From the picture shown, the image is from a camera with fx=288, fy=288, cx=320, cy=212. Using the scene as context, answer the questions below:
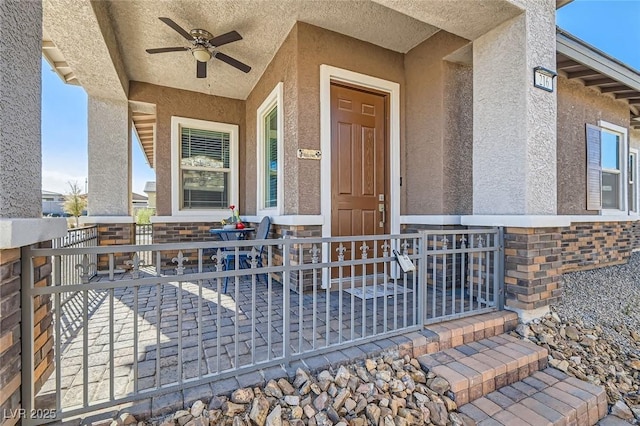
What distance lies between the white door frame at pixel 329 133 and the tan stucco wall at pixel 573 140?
8.21 ft

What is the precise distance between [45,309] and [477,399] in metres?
2.58

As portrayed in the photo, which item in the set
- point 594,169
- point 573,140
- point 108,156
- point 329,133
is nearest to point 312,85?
point 329,133

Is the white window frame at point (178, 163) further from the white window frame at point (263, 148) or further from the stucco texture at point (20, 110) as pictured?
the stucco texture at point (20, 110)

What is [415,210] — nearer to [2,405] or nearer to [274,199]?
[274,199]

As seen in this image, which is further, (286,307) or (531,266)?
(531,266)

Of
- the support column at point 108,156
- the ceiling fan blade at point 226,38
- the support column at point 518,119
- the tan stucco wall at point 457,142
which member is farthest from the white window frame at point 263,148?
the support column at point 518,119

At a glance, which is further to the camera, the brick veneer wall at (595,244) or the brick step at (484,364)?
the brick veneer wall at (595,244)

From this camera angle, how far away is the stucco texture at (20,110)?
1.18m

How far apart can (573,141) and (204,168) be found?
19.8ft

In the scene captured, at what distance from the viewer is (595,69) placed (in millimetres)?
3764

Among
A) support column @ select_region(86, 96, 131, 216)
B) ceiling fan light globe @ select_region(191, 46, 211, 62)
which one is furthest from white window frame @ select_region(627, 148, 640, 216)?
support column @ select_region(86, 96, 131, 216)

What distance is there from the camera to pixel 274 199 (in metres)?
→ 4.13

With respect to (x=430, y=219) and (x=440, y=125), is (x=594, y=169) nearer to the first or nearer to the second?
(x=440, y=125)

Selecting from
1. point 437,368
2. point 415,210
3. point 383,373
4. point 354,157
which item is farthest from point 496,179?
point 383,373
